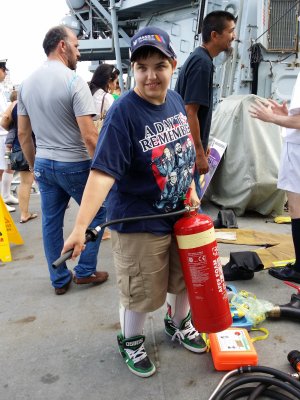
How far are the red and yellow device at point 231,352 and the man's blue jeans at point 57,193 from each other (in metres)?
1.24

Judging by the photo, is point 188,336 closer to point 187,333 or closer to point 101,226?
point 187,333

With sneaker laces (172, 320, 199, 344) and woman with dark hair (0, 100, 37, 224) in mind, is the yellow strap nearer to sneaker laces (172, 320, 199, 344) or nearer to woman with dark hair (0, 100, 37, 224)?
sneaker laces (172, 320, 199, 344)

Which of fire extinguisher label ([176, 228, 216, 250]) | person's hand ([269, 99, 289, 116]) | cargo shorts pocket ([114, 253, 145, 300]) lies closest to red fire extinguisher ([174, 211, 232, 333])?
fire extinguisher label ([176, 228, 216, 250])

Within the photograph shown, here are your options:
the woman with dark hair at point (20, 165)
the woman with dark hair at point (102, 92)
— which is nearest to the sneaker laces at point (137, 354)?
the woman with dark hair at point (102, 92)

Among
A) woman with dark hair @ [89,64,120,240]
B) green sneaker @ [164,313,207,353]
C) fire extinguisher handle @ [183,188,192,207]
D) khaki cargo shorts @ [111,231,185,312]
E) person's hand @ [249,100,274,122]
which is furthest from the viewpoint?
woman with dark hair @ [89,64,120,240]

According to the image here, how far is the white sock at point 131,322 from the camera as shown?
200 centimetres

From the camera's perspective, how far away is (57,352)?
2.27 meters

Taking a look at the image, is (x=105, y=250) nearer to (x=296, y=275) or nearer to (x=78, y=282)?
(x=78, y=282)

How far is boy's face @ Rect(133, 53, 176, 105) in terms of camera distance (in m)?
1.65

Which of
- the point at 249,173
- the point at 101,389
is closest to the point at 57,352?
the point at 101,389

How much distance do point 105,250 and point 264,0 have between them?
5.42 m

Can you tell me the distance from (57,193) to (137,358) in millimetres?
1484

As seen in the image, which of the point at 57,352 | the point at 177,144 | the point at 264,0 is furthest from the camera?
the point at 264,0

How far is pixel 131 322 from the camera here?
2.03m
